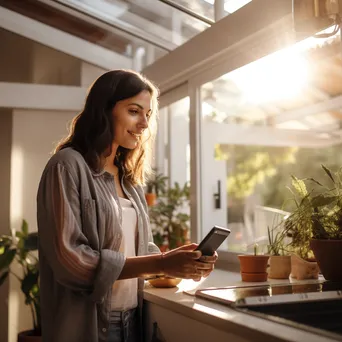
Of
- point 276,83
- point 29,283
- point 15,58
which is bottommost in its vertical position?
point 29,283

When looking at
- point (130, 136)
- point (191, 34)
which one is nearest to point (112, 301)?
point (130, 136)

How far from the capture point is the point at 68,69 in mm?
4102

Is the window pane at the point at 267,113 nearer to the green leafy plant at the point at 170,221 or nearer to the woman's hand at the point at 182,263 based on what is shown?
the green leafy plant at the point at 170,221

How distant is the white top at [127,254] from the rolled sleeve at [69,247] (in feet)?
0.62

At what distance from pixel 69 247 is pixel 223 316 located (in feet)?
1.45

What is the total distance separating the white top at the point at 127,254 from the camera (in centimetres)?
151

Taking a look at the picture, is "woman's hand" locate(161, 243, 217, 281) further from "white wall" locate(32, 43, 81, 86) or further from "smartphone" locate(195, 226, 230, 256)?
"white wall" locate(32, 43, 81, 86)

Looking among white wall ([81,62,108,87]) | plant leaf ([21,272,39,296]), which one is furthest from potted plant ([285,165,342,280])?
white wall ([81,62,108,87])

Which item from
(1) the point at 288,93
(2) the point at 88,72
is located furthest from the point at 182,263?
(1) the point at 288,93

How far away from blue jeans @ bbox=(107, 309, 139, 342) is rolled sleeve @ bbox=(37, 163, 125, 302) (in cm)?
19

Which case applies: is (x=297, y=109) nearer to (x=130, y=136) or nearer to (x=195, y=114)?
(x=195, y=114)

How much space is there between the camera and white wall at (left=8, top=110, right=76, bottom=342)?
11.7 ft

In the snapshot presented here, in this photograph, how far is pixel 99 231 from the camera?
1.40m

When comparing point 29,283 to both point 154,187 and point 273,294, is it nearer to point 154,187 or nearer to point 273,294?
point 154,187
